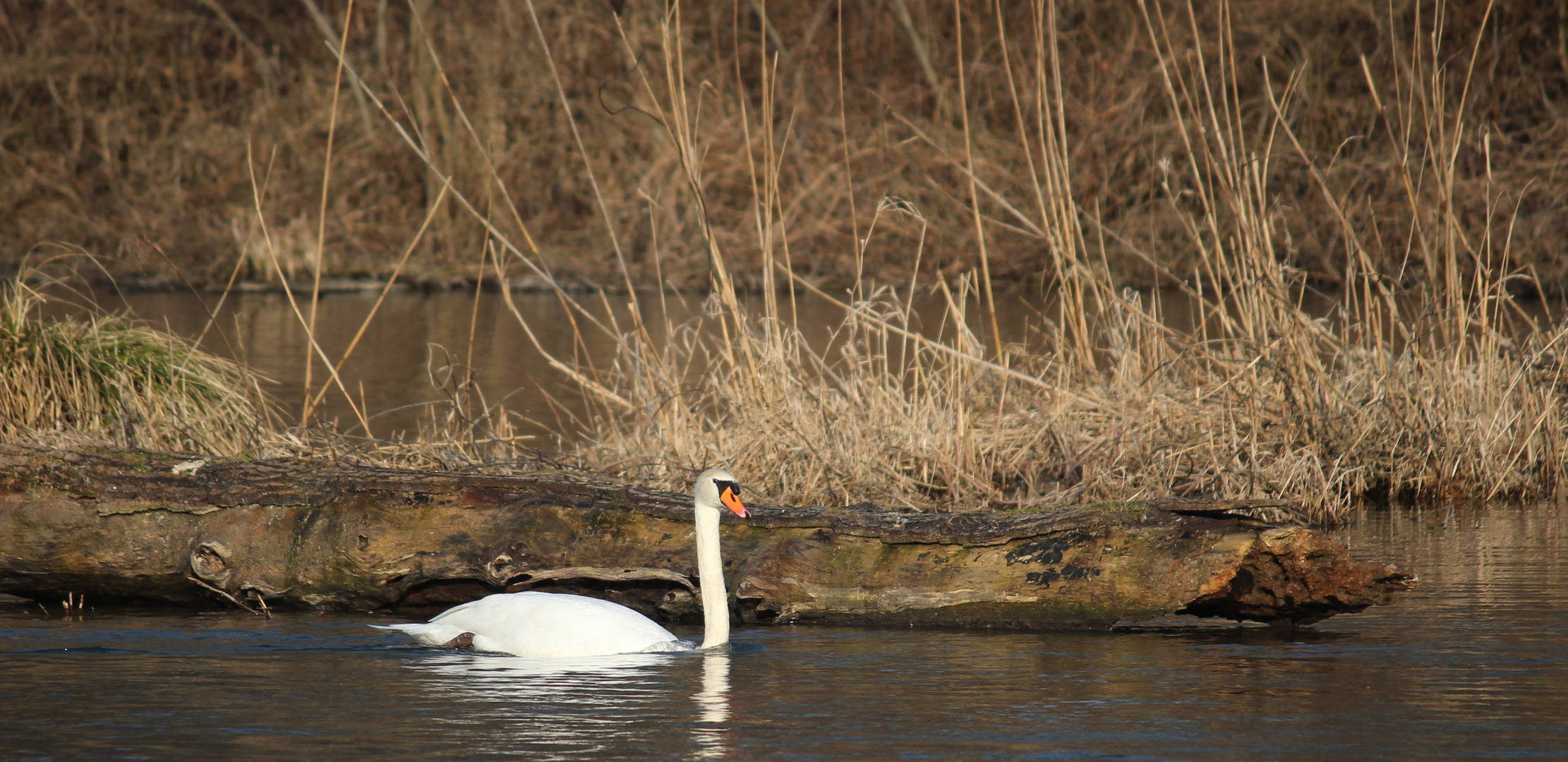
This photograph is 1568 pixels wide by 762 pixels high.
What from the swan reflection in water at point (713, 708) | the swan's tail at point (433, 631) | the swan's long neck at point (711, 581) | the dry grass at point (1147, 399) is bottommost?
the swan reflection in water at point (713, 708)

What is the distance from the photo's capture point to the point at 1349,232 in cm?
891

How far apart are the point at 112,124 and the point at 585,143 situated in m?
8.01

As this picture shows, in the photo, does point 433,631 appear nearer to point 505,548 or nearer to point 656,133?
point 505,548

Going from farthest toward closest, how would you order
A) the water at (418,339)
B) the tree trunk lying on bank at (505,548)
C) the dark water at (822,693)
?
1. the water at (418,339)
2. the tree trunk lying on bank at (505,548)
3. the dark water at (822,693)

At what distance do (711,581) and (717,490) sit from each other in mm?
304

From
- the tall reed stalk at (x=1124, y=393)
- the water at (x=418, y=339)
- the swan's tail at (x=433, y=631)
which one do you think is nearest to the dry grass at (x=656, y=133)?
the water at (x=418, y=339)

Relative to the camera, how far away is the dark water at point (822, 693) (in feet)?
15.1

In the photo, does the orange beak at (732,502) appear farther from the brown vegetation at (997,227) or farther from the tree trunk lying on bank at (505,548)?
the brown vegetation at (997,227)

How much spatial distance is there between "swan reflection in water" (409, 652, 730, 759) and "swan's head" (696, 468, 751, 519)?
1.66 ft

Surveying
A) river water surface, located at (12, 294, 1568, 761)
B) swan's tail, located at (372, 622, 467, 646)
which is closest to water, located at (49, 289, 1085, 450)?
swan's tail, located at (372, 622, 467, 646)

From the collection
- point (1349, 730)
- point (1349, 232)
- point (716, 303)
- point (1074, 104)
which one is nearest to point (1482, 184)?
point (1074, 104)

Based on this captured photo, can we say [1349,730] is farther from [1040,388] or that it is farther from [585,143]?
[585,143]

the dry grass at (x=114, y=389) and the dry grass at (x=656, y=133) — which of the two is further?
the dry grass at (x=656, y=133)

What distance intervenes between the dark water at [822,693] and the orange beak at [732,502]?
48 cm
